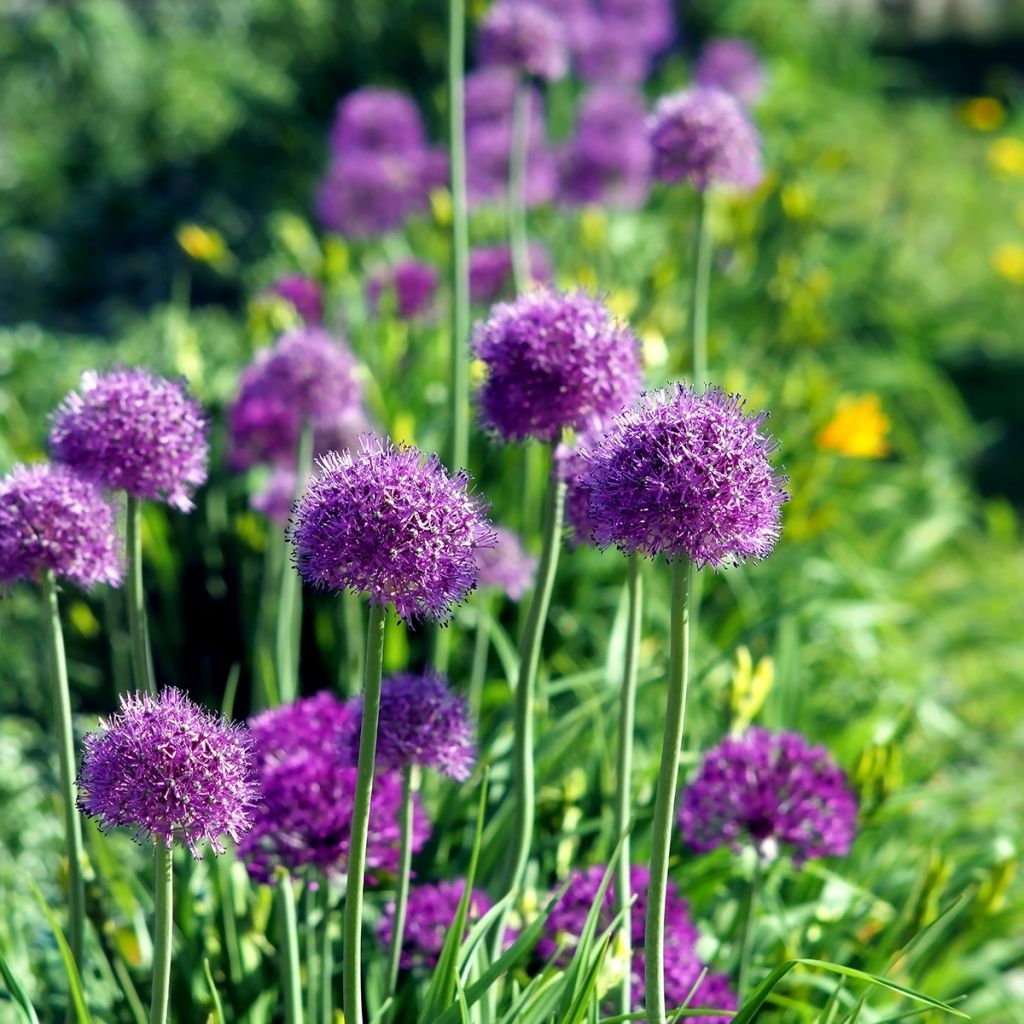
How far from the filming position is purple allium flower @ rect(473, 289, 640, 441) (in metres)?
2.07

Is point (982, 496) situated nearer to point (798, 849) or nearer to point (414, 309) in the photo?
point (414, 309)

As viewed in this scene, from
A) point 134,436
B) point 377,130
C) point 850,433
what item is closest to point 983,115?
point 377,130

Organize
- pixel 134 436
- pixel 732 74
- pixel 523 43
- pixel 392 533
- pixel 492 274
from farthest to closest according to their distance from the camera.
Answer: pixel 732 74 → pixel 492 274 → pixel 523 43 → pixel 134 436 → pixel 392 533

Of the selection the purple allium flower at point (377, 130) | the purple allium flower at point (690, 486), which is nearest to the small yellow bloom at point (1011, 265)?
the purple allium flower at point (377, 130)

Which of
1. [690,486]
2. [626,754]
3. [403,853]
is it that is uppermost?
[690,486]

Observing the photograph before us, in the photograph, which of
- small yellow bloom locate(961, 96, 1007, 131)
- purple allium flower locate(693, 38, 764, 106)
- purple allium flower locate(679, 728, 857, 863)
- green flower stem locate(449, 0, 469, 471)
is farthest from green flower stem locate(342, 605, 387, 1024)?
small yellow bloom locate(961, 96, 1007, 131)

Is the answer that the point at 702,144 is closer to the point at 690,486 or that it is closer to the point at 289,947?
the point at 690,486

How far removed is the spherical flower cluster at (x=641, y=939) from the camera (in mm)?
2205

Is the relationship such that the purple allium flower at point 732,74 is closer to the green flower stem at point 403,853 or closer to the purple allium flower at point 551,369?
the purple allium flower at point 551,369

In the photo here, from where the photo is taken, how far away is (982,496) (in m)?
6.36

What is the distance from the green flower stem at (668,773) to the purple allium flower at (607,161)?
3.30 m

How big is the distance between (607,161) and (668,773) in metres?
3.45

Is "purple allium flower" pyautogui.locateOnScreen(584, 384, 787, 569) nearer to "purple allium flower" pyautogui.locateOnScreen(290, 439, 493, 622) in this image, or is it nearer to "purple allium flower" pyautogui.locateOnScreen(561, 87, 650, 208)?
"purple allium flower" pyautogui.locateOnScreen(290, 439, 493, 622)

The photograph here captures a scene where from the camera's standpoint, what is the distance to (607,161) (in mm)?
4797
